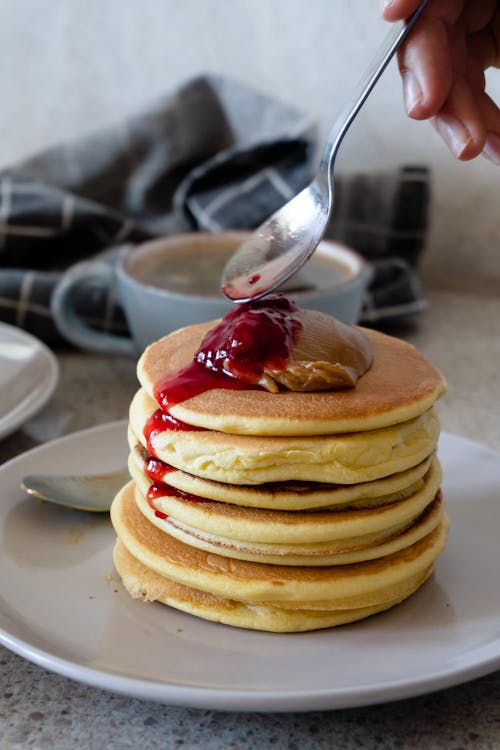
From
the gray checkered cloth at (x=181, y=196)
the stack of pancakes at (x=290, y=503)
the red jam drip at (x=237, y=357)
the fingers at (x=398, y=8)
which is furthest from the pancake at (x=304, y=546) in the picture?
the gray checkered cloth at (x=181, y=196)

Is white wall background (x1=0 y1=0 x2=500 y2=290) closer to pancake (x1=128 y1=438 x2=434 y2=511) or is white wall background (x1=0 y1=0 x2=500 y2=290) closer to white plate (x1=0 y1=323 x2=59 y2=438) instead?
white plate (x1=0 y1=323 x2=59 y2=438)

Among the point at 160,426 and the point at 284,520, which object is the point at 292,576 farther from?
the point at 160,426

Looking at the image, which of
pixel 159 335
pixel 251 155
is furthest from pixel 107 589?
pixel 251 155

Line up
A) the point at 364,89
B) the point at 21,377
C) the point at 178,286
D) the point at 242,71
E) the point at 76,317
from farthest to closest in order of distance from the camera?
1. the point at 242,71
2. the point at 76,317
3. the point at 178,286
4. the point at 21,377
5. the point at 364,89

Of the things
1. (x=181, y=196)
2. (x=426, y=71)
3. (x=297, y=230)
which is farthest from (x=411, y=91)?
(x=181, y=196)

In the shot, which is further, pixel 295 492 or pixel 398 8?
pixel 398 8

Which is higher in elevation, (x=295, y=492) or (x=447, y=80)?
(x=447, y=80)
